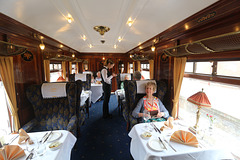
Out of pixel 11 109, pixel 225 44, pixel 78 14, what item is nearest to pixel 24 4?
pixel 78 14

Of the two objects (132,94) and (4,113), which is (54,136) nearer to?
(4,113)

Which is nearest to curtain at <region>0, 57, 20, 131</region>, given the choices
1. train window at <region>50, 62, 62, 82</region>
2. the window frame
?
train window at <region>50, 62, 62, 82</region>

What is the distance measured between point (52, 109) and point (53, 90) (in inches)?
18.0

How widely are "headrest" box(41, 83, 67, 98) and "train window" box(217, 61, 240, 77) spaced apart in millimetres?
3165

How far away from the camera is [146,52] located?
4.48m

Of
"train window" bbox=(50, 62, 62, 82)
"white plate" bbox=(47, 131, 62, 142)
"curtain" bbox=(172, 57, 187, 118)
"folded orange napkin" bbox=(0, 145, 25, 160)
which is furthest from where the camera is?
"train window" bbox=(50, 62, 62, 82)

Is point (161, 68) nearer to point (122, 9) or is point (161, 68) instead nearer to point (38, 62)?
point (122, 9)

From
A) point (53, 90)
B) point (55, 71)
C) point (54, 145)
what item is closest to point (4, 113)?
point (53, 90)

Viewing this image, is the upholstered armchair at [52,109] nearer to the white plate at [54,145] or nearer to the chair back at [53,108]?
the chair back at [53,108]

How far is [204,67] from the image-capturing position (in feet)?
7.43

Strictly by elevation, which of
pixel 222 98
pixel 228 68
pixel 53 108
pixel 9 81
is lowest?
pixel 53 108

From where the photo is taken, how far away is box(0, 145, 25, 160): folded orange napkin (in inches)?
49.3

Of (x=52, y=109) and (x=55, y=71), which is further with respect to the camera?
(x=55, y=71)

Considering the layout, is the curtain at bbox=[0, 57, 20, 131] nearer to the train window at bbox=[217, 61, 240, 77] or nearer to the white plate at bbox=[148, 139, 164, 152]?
the white plate at bbox=[148, 139, 164, 152]
